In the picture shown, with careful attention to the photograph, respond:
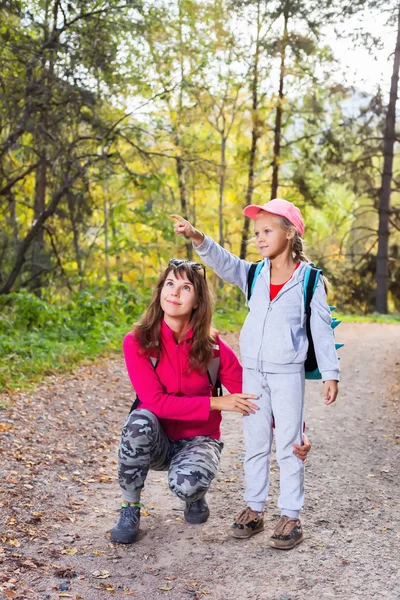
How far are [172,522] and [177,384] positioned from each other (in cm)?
81

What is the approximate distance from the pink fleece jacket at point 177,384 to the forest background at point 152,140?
0.70 m

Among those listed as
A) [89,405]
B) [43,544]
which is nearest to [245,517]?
[43,544]

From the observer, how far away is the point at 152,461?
11.6ft

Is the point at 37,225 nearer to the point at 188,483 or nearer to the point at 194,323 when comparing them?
the point at 194,323

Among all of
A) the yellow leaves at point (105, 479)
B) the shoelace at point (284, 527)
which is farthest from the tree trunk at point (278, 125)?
the shoelace at point (284, 527)

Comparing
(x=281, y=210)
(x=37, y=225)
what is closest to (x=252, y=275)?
(x=281, y=210)

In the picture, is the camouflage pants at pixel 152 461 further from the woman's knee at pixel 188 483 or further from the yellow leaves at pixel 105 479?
the yellow leaves at pixel 105 479

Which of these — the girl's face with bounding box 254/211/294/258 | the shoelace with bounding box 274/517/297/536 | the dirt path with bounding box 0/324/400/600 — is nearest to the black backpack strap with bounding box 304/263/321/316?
the girl's face with bounding box 254/211/294/258

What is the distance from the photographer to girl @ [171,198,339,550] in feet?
11.0

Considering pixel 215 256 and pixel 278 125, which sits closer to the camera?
pixel 215 256

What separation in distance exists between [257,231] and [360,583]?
1783mm

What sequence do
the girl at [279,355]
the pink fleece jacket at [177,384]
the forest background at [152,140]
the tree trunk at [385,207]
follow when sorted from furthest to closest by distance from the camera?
the tree trunk at [385,207], the forest background at [152,140], the pink fleece jacket at [177,384], the girl at [279,355]

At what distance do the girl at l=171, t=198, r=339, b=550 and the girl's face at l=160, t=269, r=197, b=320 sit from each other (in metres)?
0.19

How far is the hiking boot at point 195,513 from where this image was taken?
370 cm
